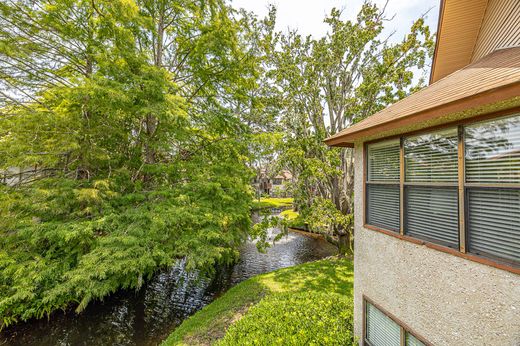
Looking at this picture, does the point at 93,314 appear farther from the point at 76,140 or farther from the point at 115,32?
the point at 115,32

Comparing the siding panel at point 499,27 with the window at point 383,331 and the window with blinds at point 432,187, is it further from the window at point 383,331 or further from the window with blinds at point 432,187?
the window at point 383,331

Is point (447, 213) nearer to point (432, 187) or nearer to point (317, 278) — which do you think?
point (432, 187)

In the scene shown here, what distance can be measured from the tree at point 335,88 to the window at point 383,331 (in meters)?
5.88

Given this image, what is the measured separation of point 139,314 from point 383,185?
10235mm

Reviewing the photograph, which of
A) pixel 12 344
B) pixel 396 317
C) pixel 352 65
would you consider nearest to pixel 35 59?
pixel 12 344

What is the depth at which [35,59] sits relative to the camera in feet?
25.6

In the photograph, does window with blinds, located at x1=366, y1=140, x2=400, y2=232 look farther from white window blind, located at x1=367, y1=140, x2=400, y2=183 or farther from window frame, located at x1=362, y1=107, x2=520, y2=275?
window frame, located at x1=362, y1=107, x2=520, y2=275

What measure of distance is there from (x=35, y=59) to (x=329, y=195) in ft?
44.5

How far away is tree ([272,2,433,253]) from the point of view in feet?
35.1

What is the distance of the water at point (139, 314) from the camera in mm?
7496

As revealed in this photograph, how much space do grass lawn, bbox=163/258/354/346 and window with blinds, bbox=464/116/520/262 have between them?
360 centimetres

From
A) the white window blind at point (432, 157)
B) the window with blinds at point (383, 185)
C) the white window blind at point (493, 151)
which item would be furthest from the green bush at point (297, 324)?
the white window blind at point (493, 151)

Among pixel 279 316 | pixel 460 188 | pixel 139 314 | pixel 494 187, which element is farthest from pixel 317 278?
pixel 494 187

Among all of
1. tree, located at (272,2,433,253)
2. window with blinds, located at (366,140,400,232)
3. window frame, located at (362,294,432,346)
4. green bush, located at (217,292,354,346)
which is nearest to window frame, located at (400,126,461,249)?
window with blinds, located at (366,140,400,232)
